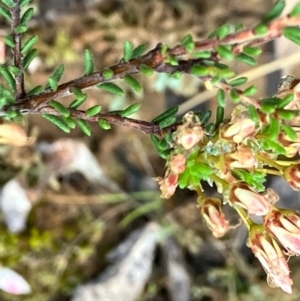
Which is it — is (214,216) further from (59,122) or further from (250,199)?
(59,122)

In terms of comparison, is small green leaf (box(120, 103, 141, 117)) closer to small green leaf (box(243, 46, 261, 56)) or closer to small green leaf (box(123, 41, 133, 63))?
small green leaf (box(123, 41, 133, 63))

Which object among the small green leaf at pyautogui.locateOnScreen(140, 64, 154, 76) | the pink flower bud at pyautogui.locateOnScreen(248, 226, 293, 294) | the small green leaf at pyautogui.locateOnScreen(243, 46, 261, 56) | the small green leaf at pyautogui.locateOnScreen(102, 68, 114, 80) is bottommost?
the pink flower bud at pyautogui.locateOnScreen(248, 226, 293, 294)

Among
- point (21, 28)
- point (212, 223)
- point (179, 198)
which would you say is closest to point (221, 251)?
point (179, 198)

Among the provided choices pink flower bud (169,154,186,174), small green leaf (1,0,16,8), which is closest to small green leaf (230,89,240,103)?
pink flower bud (169,154,186,174)

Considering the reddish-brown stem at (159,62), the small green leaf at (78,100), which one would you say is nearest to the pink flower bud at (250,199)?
the reddish-brown stem at (159,62)

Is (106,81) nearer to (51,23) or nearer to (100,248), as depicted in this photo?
(51,23)

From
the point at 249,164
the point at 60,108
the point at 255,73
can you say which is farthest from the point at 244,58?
the point at 255,73

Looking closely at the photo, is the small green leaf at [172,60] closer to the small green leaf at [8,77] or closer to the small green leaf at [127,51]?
the small green leaf at [127,51]
